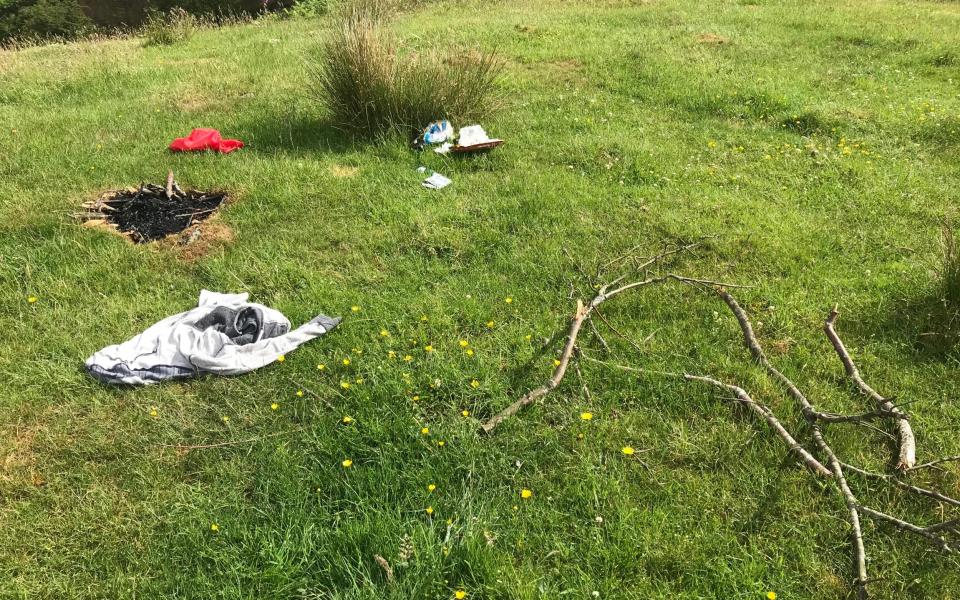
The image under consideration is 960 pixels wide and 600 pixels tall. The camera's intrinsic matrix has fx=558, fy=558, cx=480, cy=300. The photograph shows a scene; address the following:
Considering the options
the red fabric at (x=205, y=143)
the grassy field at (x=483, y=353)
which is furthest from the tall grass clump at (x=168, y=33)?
the red fabric at (x=205, y=143)

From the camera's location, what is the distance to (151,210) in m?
4.71

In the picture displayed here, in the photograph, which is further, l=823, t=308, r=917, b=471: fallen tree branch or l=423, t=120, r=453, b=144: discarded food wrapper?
l=423, t=120, r=453, b=144: discarded food wrapper

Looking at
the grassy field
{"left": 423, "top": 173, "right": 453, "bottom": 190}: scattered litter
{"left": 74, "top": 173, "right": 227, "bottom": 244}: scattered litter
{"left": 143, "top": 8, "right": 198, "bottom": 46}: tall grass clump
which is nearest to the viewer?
the grassy field

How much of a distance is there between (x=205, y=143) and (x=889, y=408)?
6.04 m

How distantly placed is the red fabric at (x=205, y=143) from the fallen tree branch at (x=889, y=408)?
552 centimetres

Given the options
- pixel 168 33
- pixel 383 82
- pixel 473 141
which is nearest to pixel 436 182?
pixel 473 141

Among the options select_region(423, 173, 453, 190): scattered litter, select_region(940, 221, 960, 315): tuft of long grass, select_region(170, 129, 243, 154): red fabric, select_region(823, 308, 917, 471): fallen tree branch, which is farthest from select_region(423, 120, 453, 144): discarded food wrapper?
select_region(940, 221, 960, 315): tuft of long grass

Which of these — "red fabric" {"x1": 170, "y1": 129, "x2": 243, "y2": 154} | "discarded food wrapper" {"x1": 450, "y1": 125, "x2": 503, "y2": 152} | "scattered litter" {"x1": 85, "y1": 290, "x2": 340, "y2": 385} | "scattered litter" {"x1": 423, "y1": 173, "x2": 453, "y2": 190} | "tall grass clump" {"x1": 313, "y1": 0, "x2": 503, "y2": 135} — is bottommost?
"scattered litter" {"x1": 85, "y1": 290, "x2": 340, "y2": 385}

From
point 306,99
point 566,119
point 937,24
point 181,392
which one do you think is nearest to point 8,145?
point 306,99

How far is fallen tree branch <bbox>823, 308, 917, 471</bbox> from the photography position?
247cm

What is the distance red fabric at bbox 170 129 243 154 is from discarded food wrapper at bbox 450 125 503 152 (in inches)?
91.2

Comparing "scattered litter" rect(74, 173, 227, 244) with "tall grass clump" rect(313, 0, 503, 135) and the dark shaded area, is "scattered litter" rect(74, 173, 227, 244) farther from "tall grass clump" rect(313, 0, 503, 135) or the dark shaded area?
"tall grass clump" rect(313, 0, 503, 135)

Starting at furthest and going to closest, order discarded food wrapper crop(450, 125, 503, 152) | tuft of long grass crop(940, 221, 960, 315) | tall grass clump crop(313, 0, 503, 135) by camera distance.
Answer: tall grass clump crop(313, 0, 503, 135) → discarded food wrapper crop(450, 125, 503, 152) → tuft of long grass crop(940, 221, 960, 315)

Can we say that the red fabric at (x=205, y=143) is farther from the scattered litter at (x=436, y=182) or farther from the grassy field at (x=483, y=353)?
the scattered litter at (x=436, y=182)
